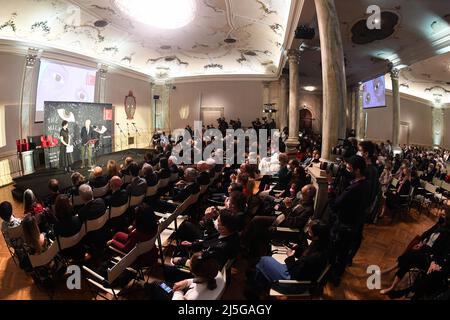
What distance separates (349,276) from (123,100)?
48.0 ft

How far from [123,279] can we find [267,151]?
31.6 feet

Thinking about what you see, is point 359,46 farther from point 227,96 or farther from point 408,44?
point 227,96

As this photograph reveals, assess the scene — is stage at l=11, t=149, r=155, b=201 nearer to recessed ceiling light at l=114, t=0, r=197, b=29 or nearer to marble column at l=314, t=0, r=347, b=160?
recessed ceiling light at l=114, t=0, r=197, b=29

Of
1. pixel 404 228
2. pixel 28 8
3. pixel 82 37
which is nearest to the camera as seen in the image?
pixel 404 228

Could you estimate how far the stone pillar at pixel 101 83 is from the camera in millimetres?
12594

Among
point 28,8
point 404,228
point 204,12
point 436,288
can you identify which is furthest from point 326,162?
point 28,8

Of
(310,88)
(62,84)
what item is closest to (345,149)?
(62,84)

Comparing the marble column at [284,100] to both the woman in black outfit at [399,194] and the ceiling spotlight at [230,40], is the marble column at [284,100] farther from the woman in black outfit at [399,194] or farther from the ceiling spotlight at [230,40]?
the woman in black outfit at [399,194]

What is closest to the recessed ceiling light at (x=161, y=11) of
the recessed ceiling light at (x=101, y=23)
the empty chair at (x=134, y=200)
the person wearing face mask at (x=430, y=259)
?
the recessed ceiling light at (x=101, y=23)

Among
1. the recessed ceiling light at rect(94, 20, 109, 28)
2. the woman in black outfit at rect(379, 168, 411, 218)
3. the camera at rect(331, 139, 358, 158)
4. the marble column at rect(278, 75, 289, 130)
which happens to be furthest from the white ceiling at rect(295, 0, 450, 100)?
the recessed ceiling light at rect(94, 20, 109, 28)

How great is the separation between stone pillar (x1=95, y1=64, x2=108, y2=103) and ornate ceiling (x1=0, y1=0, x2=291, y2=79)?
1.35ft

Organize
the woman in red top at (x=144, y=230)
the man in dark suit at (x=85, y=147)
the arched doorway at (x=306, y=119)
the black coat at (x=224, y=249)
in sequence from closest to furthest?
the black coat at (x=224, y=249), the woman in red top at (x=144, y=230), the man in dark suit at (x=85, y=147), the arched doorway at (x=306, y=119)

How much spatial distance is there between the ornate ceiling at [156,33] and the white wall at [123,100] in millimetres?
930
